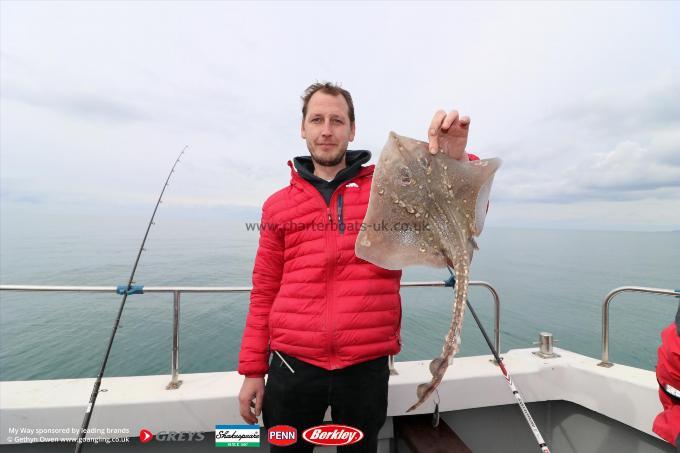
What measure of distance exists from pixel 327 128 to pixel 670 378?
2.34m

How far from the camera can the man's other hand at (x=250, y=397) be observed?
191 centimetres

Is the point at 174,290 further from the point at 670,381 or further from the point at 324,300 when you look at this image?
the point at 670,381

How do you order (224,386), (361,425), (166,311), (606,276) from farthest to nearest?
(606,276), (166,311), (224,386), (361,425)

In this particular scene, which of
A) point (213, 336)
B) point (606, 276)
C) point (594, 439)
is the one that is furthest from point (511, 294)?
point (594, 439)

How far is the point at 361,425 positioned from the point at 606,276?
48009 mm

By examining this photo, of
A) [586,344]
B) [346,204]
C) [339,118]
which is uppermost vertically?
[339,118]

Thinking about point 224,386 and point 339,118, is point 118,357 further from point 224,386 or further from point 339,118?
point 339,118

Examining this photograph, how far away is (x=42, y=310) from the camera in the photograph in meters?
14.3

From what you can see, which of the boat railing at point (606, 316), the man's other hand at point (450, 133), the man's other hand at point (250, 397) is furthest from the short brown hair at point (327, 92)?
the boat railing at point (606, 316)

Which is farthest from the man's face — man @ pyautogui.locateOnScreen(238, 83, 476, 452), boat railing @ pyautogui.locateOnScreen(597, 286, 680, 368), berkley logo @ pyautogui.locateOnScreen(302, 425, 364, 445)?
boat railing @ pyautogui.locateOnScreen(597, 286, 680, 368)

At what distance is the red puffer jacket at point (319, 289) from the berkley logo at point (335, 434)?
41cm

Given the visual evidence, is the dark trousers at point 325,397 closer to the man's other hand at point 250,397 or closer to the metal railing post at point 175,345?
the man's other hand at point 250,397

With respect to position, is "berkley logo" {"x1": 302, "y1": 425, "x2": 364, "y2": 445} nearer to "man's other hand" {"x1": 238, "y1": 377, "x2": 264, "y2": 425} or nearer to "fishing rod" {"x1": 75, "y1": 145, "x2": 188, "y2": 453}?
"man's other hand" {"x1": 238, "y1": 377, "x2": 264, "y2": 425}

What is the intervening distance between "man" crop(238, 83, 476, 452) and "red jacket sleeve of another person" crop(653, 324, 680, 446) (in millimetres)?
1402
